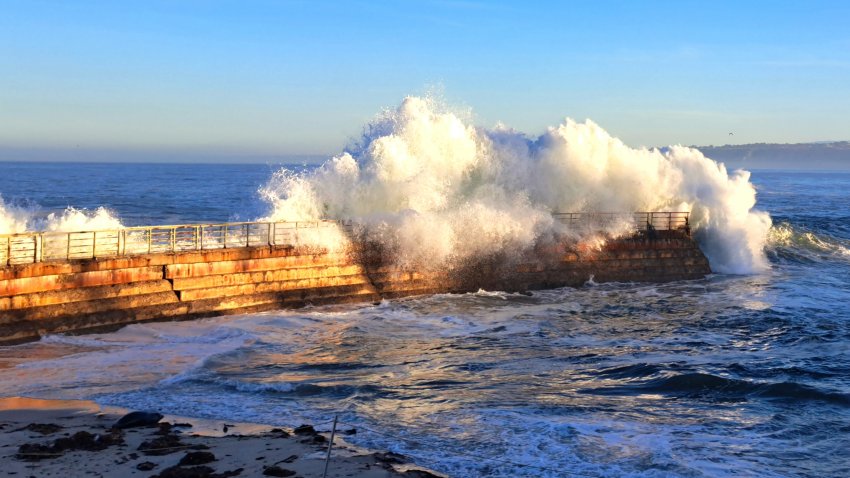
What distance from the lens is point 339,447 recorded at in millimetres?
9602

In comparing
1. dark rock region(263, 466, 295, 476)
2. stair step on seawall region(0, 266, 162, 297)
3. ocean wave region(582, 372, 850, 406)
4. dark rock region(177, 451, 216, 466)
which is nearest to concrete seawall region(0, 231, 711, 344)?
stair step on seawall region(0, 266, 162, 297)

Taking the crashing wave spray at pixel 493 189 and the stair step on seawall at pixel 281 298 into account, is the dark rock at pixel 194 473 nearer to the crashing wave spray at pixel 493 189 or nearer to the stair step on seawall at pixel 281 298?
the stair step on seawall at pixel 281 298

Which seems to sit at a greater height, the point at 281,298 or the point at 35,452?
the point at 281,298

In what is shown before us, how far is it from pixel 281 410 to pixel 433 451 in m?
2.49

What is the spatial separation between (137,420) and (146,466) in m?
1.70

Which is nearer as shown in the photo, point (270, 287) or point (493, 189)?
point (270, 287)

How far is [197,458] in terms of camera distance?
28.8ft

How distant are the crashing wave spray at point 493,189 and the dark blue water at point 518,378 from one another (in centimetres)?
208

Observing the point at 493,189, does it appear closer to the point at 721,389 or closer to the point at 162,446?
the point at 721,389

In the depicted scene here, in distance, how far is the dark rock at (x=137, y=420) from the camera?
998 cm

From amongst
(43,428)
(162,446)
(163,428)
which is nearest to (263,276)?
(163,428)

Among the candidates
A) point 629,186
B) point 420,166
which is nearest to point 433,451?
point 420,166

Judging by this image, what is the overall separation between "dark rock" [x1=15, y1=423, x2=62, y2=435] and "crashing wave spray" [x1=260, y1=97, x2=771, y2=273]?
1151cm

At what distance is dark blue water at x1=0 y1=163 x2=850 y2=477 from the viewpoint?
9844 millimetres
